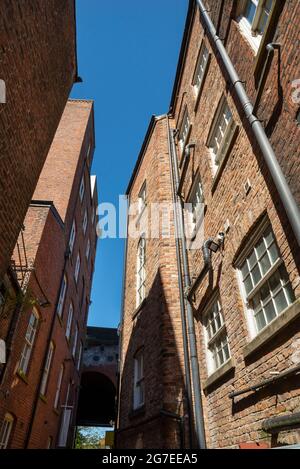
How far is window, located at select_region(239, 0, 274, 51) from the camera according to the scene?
579 cm

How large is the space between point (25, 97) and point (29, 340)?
7898mm

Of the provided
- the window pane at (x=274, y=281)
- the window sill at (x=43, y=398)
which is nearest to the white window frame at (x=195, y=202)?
the window pane at (x=274, y=281)

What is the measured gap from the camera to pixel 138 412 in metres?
7.82

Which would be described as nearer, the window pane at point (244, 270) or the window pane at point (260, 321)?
the window pane at point (260, 321)

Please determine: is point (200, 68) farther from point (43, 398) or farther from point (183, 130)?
point (43, 398)

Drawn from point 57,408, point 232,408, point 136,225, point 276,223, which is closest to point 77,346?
point 57,408

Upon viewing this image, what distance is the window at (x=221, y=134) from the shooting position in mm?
6947

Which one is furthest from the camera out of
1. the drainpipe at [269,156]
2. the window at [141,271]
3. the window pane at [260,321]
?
the window at [141,271]

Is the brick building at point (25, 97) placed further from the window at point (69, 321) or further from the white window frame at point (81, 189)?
the window at point (69, 321)

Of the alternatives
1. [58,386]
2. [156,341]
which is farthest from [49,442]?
[156,341]

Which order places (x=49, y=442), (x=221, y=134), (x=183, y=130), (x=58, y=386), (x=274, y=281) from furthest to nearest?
(x=58, y=386), (x=49, y=442), (x=183, y=130), (x=221, y=134), (x=274, y=281)

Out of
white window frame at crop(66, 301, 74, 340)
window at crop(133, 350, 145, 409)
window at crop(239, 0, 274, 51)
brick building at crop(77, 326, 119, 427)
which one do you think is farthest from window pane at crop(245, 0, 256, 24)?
brick building at crop(77, 326, 119, 427)

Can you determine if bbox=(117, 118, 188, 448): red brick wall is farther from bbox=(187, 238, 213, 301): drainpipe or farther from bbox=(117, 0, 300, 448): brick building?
bbox=(187, 238, 213, 301): drainpipe

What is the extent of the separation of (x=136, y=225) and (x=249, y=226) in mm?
8449
